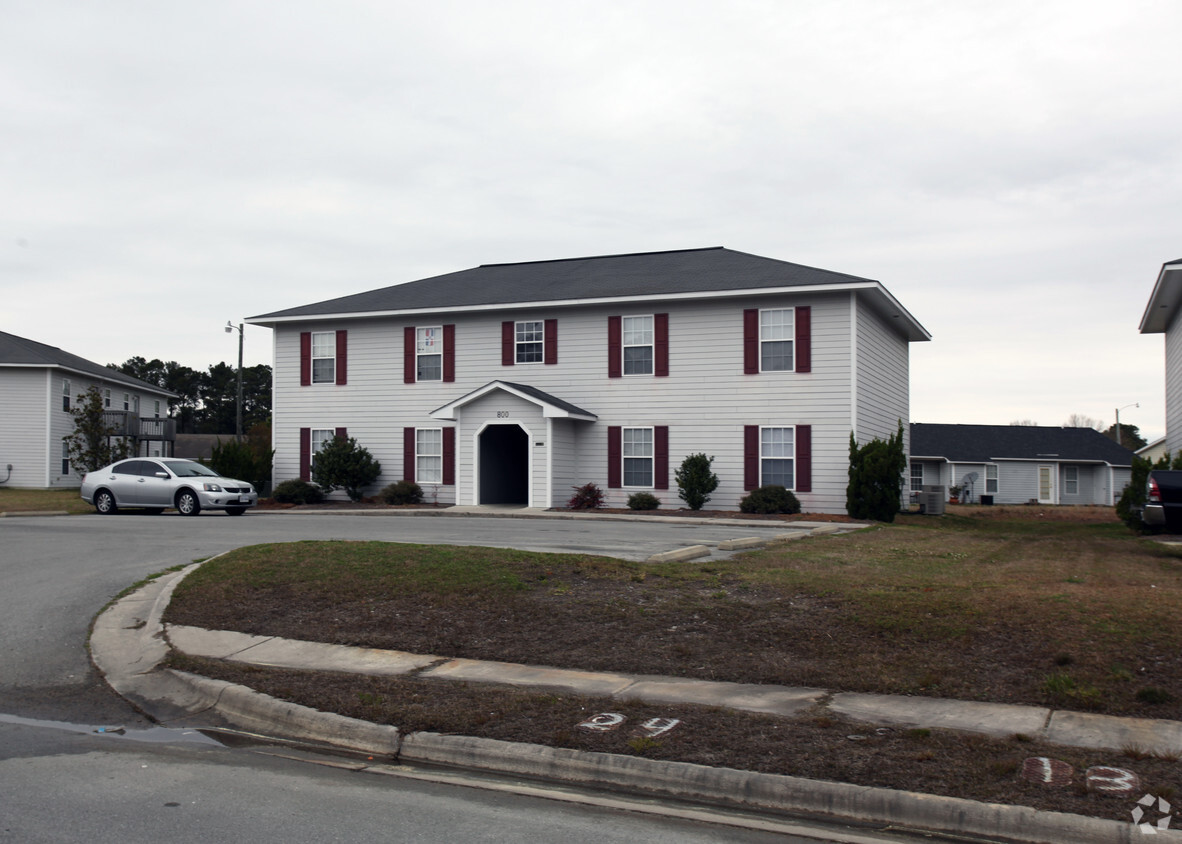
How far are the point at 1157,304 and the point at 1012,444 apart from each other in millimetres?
32728

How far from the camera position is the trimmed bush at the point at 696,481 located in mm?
26219

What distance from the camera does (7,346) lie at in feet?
147

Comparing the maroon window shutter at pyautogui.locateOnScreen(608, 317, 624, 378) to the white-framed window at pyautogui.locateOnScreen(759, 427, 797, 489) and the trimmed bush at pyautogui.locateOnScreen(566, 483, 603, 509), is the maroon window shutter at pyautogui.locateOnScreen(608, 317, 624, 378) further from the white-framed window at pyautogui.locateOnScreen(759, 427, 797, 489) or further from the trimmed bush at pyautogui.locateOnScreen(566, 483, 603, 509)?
the white-framed window at pyautogui.locateOnScreen(759, 427, 797, 489)

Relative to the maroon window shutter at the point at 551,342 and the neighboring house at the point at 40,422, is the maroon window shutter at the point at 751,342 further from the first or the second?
the neighboring house at the point at 40,422

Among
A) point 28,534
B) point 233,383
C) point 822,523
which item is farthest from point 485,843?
point 233,383

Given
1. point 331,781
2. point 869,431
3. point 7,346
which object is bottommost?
point 331,781

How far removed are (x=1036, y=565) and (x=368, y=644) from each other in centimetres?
927

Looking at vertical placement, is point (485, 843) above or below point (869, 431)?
below

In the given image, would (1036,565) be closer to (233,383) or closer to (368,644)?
(368,644)

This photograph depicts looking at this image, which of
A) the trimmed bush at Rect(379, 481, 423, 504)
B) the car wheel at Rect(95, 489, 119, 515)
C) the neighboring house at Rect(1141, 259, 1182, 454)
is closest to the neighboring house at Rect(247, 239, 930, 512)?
the trimmed bush at Rect(379, 481, 423, 504)

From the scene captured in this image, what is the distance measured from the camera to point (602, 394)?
2827cm

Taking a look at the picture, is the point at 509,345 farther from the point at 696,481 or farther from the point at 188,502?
the point at 188,502

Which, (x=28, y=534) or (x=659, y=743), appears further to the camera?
(x=28, y=534)

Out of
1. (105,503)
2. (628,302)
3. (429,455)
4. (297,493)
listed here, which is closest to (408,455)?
(429,455)
